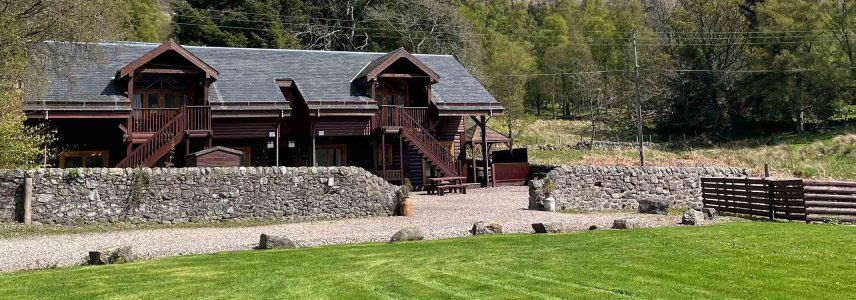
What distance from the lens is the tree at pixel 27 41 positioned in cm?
1892

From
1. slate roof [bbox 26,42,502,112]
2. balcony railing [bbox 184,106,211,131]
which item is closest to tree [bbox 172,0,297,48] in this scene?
slate roof [bbox 26,42,502,112]

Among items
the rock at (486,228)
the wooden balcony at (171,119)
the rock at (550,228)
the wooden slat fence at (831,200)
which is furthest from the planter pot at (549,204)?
the wooden balcony at (171,119)

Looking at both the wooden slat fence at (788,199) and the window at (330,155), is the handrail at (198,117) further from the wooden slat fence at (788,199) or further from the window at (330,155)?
the wooden slat fence at (788,199)

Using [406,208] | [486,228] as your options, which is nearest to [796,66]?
[406,208]

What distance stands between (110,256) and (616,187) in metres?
16.9

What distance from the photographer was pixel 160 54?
2639 cm

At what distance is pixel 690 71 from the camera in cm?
6009

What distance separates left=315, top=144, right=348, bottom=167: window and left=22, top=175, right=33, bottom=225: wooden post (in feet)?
49.6

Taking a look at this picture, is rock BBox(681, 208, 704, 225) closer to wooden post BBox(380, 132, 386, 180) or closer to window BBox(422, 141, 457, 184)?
window BBox(422, 141, 457, 184)

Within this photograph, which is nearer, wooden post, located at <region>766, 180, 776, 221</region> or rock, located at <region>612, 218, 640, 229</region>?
rock, located at <region>612, 218, 640, 229</region>

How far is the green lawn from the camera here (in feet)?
26.8

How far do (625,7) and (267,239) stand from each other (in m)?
103

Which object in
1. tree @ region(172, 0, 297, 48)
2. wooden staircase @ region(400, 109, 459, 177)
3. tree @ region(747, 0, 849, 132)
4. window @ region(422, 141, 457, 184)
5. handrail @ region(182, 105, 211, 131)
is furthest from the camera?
tree @ region(747, 0, 849, 132)

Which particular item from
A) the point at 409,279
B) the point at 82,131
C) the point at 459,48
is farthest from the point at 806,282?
the point at 459,48
